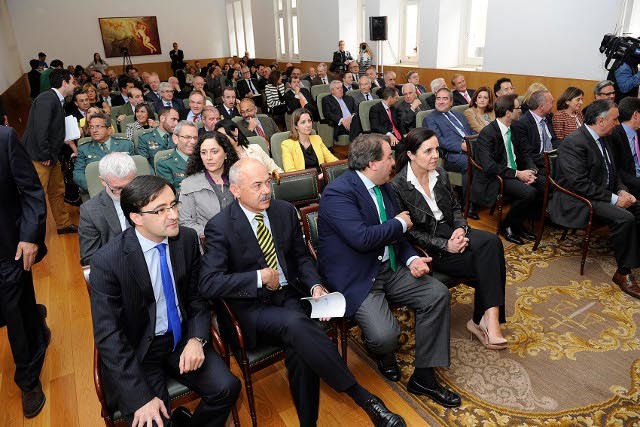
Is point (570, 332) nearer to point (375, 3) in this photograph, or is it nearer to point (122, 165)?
point (122, 165)

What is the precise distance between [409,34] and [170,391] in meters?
10.8

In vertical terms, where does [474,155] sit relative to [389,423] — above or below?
above

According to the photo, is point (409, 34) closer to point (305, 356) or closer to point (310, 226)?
point (310, 226)

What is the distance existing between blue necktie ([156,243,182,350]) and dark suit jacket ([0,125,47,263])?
946 millimetres

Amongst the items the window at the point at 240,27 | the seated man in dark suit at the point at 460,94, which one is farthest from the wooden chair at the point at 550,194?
the window at the point at 240,27

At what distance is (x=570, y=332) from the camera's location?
10.1ft

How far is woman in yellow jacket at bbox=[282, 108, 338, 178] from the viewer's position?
444cm

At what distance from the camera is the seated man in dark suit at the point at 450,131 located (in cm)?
507

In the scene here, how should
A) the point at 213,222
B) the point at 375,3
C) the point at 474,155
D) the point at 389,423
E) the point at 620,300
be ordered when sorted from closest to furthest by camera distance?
1. the point at 389,423
2. the point at 213,222
3. the point at 620,300
4. the point at 474,155
5. the point at 375,3

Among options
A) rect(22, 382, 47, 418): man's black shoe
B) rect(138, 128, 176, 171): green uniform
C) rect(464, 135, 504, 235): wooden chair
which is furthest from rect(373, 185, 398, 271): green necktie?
rect(138, 128, 176, 171): green uniform

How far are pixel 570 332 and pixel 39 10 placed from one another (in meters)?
19.3

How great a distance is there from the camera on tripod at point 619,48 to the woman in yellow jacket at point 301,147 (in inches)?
169

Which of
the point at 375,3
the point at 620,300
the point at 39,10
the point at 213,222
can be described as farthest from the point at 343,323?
the point at 39,10

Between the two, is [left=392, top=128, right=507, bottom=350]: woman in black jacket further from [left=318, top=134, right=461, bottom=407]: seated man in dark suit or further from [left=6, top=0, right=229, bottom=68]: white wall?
[left=6, top=0, right=229, bottom=68]: white wall
